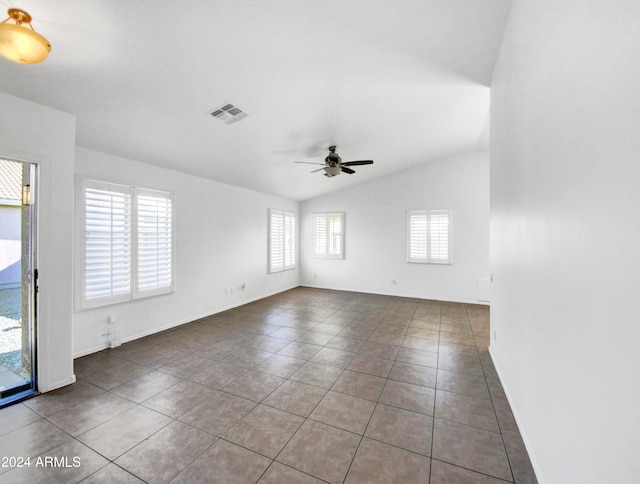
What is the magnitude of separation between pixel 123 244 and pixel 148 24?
286 cm

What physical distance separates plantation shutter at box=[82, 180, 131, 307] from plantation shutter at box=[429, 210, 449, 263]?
6.04 metres

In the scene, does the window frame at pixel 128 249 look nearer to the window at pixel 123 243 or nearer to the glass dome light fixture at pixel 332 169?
the window at pixel 123 243

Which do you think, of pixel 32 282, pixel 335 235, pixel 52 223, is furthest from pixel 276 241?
pixel 32 282

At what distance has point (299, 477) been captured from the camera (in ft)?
5.53

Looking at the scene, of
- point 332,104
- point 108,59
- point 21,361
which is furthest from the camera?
point 332,104

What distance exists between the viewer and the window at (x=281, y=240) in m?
6.87

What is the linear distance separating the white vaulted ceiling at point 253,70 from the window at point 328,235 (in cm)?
348

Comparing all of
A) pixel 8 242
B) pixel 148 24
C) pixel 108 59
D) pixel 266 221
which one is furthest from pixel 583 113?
pixel 8 242

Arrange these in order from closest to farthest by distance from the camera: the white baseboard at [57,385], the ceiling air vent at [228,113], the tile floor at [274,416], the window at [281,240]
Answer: the tile floor at [274,416], the white baseboard at [57,385], the ceiling air vent at [228,113], the window at [281,240]

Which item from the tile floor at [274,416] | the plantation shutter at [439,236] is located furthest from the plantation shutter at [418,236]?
the tile floor at [274,416]

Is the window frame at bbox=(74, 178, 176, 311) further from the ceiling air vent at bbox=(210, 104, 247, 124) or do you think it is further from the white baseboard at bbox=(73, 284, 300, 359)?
the ceiling air vent at bbox=(210, 104, 247, 124)

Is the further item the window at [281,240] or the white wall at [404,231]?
the window at [281,240]

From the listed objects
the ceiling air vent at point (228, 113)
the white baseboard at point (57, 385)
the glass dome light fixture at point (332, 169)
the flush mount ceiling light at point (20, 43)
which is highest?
the ceiling air vent at point (228, 113)

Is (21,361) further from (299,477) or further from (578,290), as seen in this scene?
(578,290)
